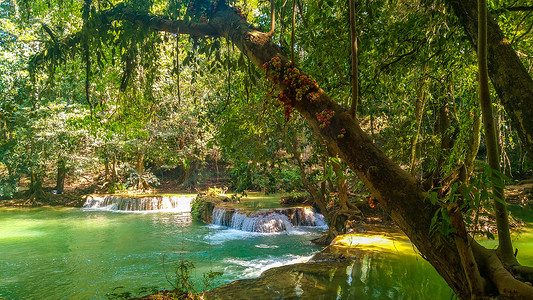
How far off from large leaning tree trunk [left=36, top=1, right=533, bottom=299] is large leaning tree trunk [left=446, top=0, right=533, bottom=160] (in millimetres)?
15

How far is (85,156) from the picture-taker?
17094mm

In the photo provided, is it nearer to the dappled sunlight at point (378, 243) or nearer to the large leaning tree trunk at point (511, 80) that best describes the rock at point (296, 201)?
the dappled sunlight at point (378, 243)

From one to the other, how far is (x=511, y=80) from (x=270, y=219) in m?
10.1

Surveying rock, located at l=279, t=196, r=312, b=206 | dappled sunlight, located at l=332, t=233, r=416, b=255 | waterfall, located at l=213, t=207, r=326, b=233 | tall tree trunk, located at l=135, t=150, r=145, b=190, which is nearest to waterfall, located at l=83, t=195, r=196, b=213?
tall tree trunk, located at l=135, t=150, r=145, b=190

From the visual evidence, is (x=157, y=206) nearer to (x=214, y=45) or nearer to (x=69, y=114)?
(x=69, y=114)

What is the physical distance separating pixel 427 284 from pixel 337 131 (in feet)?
12.9

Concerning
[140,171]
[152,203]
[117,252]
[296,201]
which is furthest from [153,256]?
[140,171]

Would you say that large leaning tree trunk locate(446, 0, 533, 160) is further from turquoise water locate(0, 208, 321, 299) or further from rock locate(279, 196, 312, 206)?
rock locate(279, 196, 312, 206)

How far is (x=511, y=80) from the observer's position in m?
1.89

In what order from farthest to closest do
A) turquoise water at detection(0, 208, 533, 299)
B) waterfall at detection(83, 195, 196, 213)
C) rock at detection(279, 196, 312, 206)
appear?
waterfall at detection(83, 195, 196, 213) < rock at detection(279, 196, 312, 206) < turquoise water at detection(0, 208, 533, 299)

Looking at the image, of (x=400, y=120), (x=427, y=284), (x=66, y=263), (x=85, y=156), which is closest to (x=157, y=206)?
(x=85, y=156)

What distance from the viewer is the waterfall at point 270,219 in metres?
11.6

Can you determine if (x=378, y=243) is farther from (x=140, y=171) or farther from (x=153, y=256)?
(x=140, y=171)

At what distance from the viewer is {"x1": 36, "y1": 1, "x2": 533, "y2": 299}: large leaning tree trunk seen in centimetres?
167
